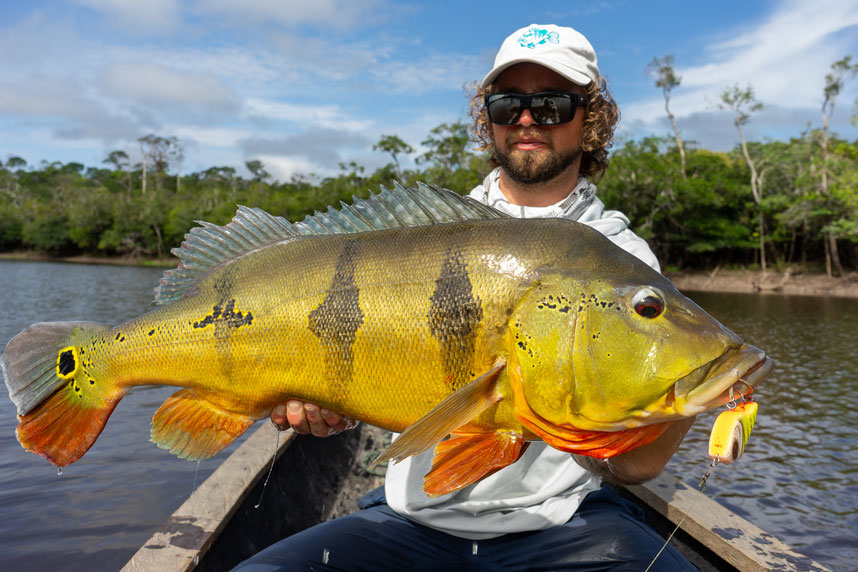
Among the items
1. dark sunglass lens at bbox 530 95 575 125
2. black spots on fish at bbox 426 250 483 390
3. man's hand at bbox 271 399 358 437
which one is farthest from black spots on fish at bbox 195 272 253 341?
dark sunglass lens at bbox 530 95 575 125

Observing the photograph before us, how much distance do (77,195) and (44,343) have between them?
82.2 metres

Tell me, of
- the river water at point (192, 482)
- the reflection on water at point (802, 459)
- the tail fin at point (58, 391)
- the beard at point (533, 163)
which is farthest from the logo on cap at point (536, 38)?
the reflection on water at point (802, 459)

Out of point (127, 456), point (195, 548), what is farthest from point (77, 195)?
point (195, 548)

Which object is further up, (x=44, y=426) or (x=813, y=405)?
(x=44, y=426)

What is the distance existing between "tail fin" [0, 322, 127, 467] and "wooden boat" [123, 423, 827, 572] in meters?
0.82

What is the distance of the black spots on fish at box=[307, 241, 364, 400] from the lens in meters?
2.03

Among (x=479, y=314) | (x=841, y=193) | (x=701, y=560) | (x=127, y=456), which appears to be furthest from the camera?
(x=841, y=193)

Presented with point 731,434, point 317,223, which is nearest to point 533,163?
point 317,223

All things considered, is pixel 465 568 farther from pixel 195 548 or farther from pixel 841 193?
pixel 841 193

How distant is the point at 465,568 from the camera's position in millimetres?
2861

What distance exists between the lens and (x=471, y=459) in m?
1.88

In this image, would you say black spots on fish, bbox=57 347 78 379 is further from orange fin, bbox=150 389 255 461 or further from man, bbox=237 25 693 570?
man, bbox=237 25 693 570

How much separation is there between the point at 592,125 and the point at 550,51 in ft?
2.09

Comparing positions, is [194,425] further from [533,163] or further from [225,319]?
[533,163]
